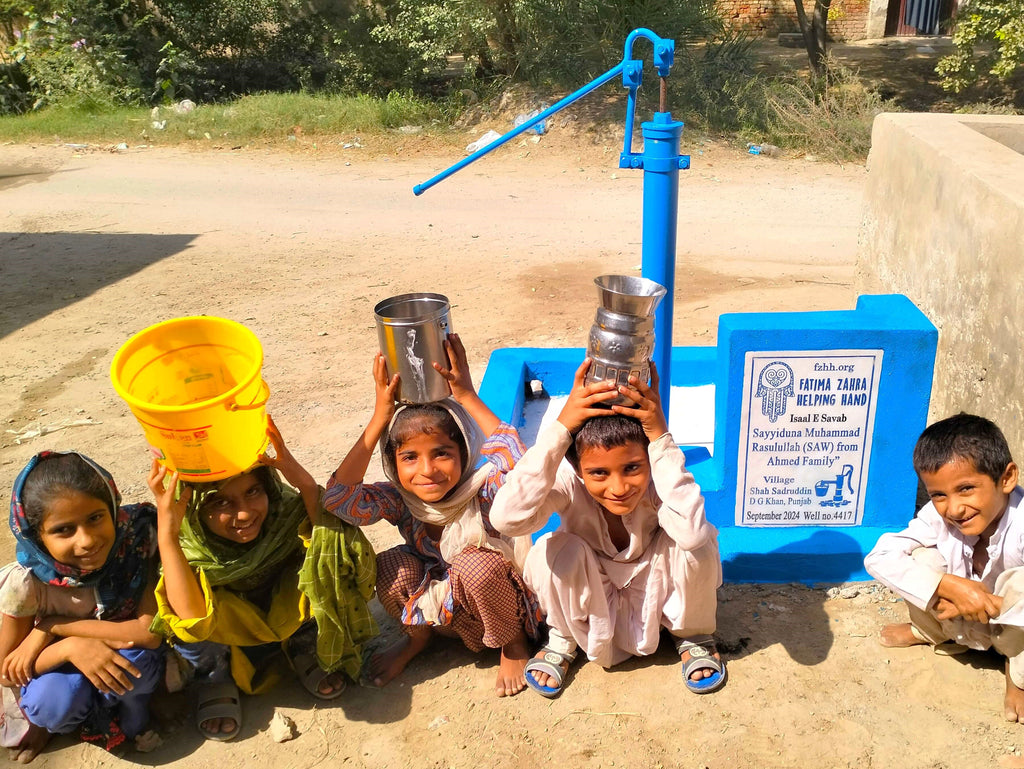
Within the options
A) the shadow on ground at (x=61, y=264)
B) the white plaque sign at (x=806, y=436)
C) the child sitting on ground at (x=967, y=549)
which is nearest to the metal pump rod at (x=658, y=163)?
the white plaque sign at (x=806, y=436)

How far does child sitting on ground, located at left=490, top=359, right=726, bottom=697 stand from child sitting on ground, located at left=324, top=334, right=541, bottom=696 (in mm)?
112

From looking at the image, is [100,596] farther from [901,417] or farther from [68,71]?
[68,71]

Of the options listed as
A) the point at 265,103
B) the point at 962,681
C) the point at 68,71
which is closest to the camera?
the point at 962,681

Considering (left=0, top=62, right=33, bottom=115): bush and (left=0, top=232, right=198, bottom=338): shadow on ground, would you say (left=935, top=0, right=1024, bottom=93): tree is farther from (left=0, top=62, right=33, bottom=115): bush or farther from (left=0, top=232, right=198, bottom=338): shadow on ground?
(left=0, top=62, right=33, bottom=115): bush

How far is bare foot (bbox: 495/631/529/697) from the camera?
96.3 inches

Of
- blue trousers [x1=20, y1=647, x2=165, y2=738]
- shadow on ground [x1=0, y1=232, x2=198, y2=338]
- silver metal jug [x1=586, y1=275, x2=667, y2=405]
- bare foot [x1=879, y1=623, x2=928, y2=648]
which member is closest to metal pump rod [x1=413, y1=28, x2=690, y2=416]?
silver metal jug [x1=586, y1=275, x2=667, y2=405]

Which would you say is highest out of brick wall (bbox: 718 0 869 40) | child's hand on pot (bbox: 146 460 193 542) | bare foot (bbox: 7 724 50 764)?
brick wall (bbox: 718 0 869 40)

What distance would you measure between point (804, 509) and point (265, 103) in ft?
35.1

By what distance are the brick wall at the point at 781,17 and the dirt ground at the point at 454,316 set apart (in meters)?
9.91

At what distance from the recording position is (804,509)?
2.87m

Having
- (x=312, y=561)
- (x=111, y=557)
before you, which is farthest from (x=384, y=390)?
(x=111, y=557)

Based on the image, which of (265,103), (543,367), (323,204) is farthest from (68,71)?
(543,367)

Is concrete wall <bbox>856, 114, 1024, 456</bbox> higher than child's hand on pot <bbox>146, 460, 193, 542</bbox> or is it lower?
higher

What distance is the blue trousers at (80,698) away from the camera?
225 cm
